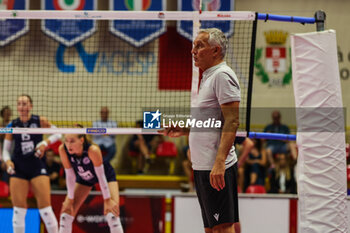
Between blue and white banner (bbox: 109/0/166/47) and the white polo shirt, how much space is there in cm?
823

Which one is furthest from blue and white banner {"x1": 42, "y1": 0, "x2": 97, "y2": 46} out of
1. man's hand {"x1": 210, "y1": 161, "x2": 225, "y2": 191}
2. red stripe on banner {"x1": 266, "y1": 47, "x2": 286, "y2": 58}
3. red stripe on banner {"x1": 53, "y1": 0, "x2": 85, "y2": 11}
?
man's hand {"x1": 210, "y1": 161, "x2": 225, "y2": 191}

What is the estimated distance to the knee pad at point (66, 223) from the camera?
6.84 meters

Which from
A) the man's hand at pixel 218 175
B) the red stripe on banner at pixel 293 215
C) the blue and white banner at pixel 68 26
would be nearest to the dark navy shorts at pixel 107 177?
the red stripe on banner at pixel 293 215

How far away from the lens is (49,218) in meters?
6.99

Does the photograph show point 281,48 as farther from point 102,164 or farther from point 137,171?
point 102,164

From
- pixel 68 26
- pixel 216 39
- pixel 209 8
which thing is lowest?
pixel 216 39

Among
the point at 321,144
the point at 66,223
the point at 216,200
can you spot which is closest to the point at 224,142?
the point at 216,200

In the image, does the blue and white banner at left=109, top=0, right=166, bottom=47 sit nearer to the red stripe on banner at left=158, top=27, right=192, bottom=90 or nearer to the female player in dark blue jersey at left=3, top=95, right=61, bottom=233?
the red stripe on banner at left=158, top=27, right=192, bottom=90

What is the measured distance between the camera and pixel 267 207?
729 cm

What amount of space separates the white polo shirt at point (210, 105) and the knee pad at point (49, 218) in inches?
126

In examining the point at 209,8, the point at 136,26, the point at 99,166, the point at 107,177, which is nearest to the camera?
the point at 99,166

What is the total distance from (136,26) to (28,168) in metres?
6.01

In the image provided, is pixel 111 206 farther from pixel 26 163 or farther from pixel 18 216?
pixel 26 163

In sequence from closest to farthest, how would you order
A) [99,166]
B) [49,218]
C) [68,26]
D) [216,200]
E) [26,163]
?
[216,200]
[99,166]
[49,218]
[26,163]
[68,26]
